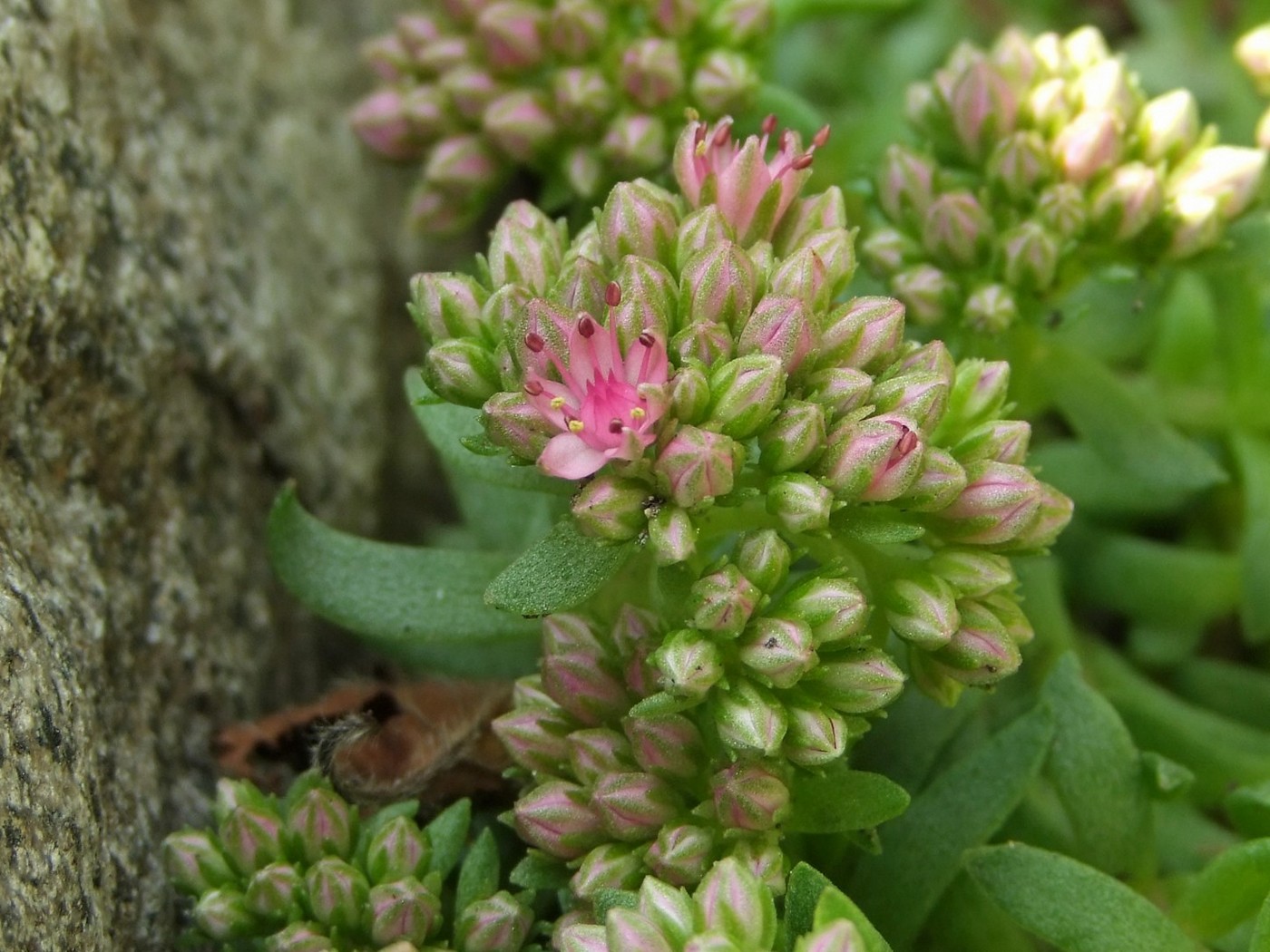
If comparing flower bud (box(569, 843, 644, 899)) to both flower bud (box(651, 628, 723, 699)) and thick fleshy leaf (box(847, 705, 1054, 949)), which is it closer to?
flower bud (box(651, 628, 723, 699))

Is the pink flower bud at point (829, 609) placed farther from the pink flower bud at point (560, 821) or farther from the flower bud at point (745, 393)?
the pink flower bud at point (560, 821)

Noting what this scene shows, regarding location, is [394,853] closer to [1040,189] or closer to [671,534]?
[671,534]

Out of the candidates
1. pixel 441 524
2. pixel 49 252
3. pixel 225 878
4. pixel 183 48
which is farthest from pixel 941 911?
pixel 183 48

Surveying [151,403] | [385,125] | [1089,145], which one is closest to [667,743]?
[151,403]

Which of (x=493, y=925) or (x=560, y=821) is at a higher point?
(x=560, y=821)

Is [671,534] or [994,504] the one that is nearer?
[671,534]
